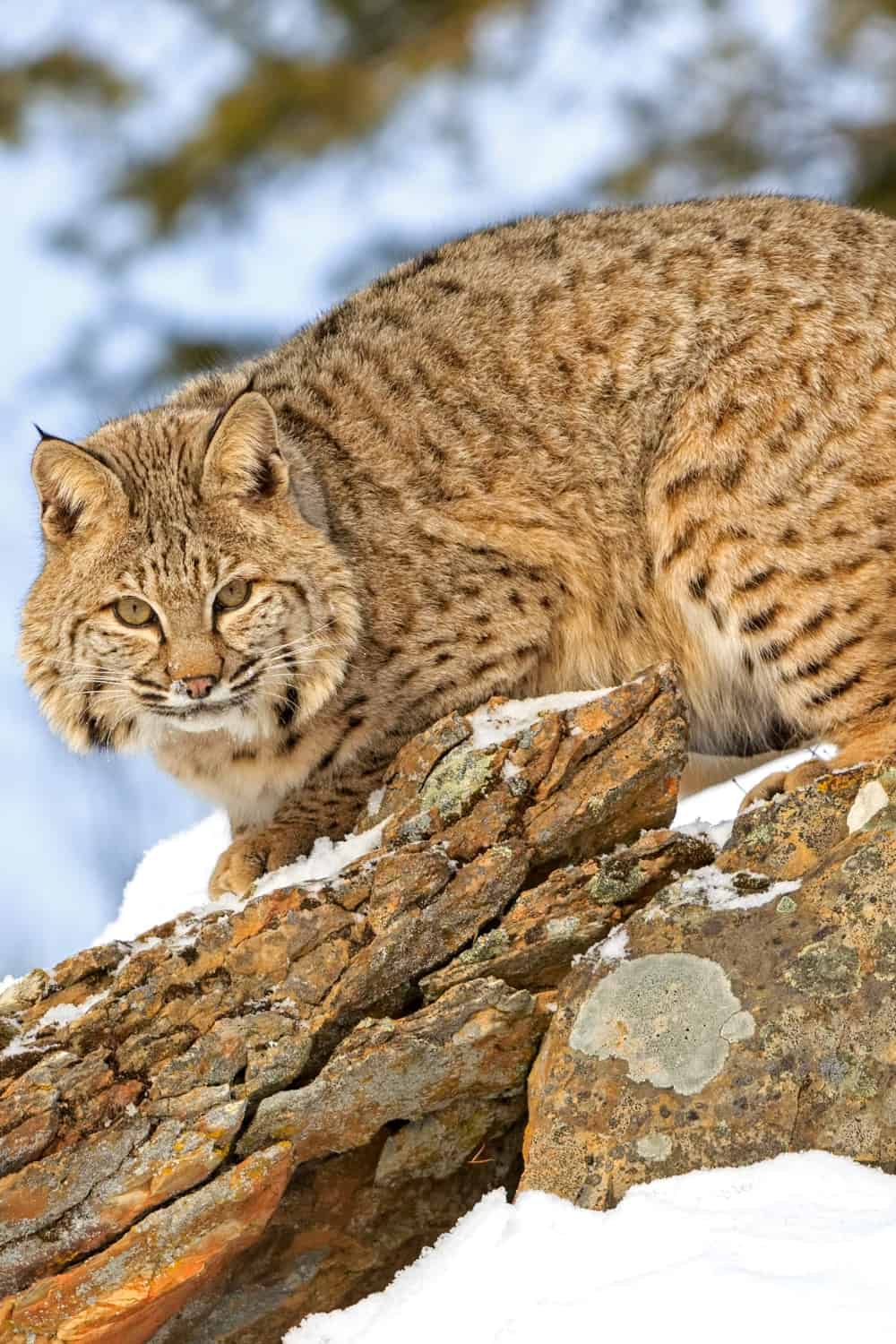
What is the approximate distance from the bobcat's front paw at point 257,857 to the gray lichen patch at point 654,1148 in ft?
5.44

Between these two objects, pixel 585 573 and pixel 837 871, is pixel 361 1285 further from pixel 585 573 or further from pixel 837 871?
pixel 585 573

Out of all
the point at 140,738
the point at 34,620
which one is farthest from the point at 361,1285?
the point at 34,620

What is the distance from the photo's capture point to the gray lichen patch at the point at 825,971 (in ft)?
10.5

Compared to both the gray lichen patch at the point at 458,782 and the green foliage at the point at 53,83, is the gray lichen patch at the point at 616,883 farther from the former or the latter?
the green foliage at the point at 53,83

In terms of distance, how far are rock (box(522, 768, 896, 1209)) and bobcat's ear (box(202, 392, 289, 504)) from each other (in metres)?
1.65

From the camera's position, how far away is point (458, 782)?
13.0 ft

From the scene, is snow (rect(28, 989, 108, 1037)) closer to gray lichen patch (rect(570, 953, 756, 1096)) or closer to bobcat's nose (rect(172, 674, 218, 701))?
bobcat's nose (rect(172, 674, 218, 701))

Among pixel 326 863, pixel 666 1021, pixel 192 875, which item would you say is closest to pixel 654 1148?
pixel 666 1021

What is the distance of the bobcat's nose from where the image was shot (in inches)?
159

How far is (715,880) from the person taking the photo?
11.6ft

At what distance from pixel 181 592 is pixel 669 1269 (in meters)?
2.18

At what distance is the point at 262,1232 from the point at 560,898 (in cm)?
99

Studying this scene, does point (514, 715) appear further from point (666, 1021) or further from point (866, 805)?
point (666, 1021)

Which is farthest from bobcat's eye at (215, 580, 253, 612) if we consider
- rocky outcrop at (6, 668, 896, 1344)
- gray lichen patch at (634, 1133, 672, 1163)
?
gray lichen patch at (634, 1133, 672, 1163)
